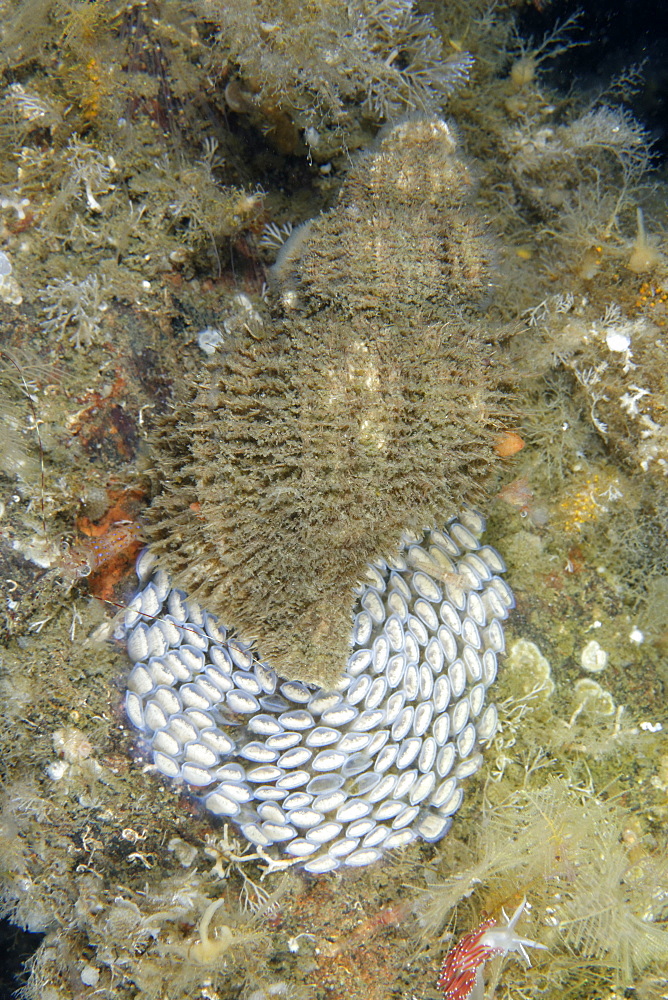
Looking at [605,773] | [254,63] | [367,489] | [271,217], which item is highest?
[254,63]

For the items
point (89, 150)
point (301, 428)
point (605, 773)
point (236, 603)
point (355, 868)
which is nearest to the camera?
point (301, 428)

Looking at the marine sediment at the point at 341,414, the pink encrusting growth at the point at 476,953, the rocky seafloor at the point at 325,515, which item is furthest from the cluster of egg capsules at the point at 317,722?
the pink encrusting growth at the point at 476,953

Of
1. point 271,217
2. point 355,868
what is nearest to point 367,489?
point 271,217

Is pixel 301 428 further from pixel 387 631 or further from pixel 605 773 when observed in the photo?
pixel 605 773

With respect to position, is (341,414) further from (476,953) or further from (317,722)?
(476,953)

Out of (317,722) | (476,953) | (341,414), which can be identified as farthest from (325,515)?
(476,953)

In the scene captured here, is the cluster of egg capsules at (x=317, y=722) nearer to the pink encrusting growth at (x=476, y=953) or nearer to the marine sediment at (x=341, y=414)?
the marine sediment at (x=341, y=414)
